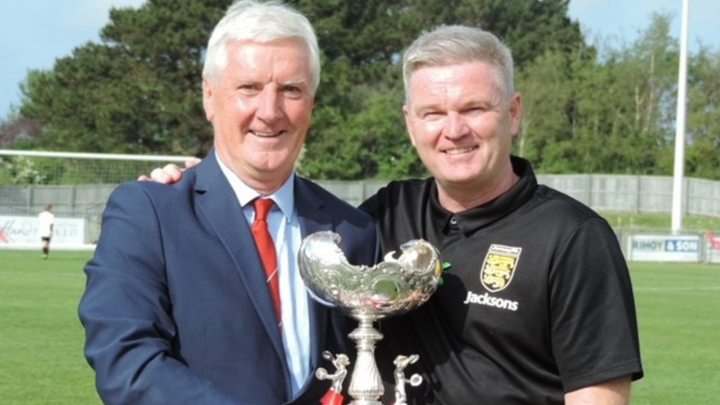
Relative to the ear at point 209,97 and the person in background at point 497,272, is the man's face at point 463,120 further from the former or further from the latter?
the ear at point 209,97

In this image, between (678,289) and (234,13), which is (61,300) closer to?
(678,289)

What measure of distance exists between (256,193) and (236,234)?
0.18 metres

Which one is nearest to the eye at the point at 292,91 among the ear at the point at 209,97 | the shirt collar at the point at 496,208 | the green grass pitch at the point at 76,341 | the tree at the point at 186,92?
the ear at the point at 209,97

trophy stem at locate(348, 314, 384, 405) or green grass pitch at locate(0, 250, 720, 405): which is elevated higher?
trophy stem at locate(348, 314, 384, 405)

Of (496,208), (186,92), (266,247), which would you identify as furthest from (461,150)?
(186,92)

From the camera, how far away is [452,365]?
4.27 meters

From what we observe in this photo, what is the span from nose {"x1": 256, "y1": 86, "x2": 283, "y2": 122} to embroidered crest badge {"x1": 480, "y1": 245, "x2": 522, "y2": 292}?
0.88m

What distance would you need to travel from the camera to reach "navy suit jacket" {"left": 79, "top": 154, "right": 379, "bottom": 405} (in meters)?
3.48

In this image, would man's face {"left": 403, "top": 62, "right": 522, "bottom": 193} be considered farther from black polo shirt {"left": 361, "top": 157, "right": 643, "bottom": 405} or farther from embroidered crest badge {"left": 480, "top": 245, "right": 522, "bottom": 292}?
embroidered crest badge {"left": 480, "top": 245, "right": 522, "bottom": 292}

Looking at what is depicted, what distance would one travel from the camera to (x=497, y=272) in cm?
421

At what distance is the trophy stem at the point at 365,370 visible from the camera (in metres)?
3.75

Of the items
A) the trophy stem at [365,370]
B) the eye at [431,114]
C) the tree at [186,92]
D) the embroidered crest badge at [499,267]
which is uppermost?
the tree at [186,92]

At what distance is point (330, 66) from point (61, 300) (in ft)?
175

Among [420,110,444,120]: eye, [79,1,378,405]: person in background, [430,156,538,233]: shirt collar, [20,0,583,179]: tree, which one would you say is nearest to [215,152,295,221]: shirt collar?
[79,1,378,405]: person in background
